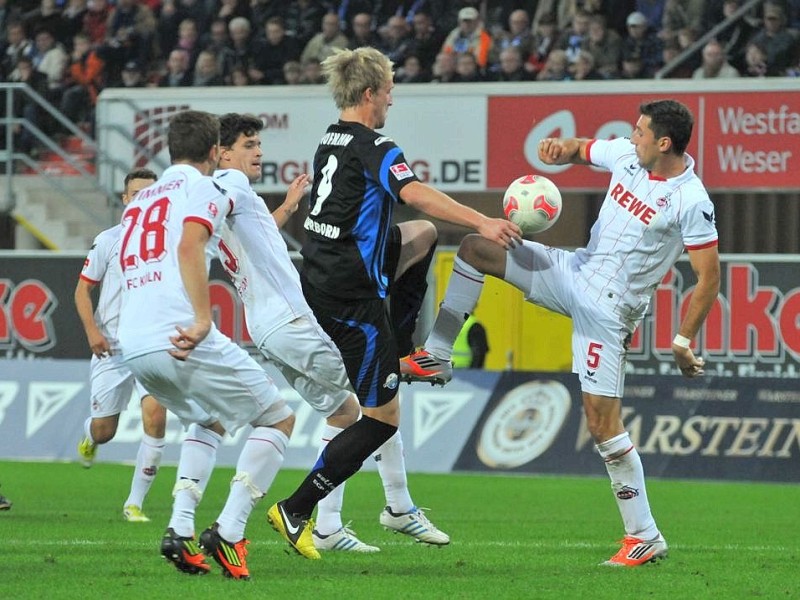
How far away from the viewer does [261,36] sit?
20.8m

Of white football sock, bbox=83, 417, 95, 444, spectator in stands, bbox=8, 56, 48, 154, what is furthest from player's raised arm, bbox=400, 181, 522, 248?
spectator in stands, bbox=8, 56, 48, 154

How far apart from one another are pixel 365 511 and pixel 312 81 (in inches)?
374

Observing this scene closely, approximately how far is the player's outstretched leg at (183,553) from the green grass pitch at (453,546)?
2.5 inches

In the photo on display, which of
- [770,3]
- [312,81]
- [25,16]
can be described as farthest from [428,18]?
[25,16]

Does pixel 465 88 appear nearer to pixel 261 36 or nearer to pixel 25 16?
pixel 261 36

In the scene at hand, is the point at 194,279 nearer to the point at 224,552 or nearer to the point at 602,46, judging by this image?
the point at 224,552

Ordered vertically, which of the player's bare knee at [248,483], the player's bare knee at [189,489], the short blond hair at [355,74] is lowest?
the player's bare knee at [189,489]

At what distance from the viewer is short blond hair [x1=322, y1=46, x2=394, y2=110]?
7.55 meters

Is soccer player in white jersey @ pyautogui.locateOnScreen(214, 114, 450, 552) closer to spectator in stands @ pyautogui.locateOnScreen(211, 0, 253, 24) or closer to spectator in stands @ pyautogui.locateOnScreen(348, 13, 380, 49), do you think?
spectator in stands @ pyautogui.locateOnScreen(348, 13, 380, 49)

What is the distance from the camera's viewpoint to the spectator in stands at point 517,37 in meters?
19.2

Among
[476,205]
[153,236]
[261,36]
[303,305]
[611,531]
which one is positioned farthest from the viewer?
[261,36]

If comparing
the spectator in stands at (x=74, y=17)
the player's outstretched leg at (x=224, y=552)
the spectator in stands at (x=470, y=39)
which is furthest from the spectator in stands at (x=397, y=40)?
the player's outstretched leg at (x=224, y=552)

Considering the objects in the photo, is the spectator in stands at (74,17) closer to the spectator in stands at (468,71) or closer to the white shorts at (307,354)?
the spectator in stands at (468,71)

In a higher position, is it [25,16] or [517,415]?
[25,16]
